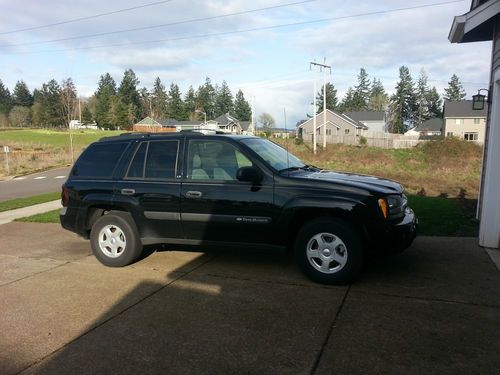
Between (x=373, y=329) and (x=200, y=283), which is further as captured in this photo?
(x=200, y=283)

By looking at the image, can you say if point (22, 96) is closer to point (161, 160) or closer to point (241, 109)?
point (241, 109)

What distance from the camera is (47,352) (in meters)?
3.80

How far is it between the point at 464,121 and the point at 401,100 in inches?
1557

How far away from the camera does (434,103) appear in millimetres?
110188

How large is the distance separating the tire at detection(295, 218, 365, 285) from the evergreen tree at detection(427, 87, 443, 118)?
114805 millimetres

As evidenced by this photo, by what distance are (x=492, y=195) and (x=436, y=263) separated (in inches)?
64.3

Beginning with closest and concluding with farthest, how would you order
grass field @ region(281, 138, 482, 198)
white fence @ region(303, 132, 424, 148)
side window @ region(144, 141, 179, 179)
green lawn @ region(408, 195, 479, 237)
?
side window @ region(144, 141, 179, 179) → green lawn @ region(408, 195, 479, 237) → grass field @ region(281, 138, 482, 198) → white fence @ region(303, 132, 424, 148)

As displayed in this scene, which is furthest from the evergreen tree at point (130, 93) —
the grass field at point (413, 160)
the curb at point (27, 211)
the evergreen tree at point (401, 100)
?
the curb at point (27, 211)

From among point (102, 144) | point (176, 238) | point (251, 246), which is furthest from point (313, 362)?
point (102, 144)

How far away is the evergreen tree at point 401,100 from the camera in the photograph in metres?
108

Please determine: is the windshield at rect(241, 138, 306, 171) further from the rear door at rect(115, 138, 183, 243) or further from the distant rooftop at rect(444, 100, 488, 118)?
the distant rooftop at rect(444, 100, 488, 118)

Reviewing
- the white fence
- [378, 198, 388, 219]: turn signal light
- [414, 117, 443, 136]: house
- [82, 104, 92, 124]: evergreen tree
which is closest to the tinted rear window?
[378, 198, 388, 219]: turn signal light

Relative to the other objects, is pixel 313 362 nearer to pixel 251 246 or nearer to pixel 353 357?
pixel 353 357

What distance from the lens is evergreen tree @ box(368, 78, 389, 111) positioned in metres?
110
